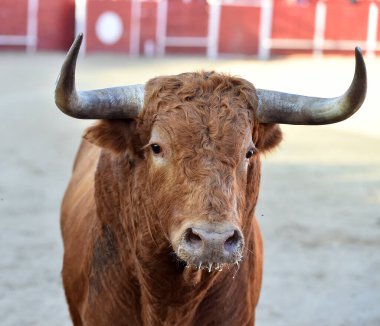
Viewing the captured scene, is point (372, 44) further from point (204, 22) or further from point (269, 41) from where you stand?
point (204, 22)

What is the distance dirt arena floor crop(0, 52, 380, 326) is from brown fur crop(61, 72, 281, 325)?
721 mm

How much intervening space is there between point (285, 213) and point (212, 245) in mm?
5000

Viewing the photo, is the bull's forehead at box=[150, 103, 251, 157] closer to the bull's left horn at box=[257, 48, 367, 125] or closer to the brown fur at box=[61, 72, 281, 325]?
the brown fur at box=[61, 72, 281, 325]

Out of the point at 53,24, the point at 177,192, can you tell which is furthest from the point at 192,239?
the point at 53,24

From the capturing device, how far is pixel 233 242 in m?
2.58

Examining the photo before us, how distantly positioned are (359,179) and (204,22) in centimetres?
1148

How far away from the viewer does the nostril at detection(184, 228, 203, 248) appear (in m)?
2.58

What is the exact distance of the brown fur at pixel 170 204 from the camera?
2777 mm

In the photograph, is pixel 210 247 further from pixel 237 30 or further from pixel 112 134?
pixel 237 30

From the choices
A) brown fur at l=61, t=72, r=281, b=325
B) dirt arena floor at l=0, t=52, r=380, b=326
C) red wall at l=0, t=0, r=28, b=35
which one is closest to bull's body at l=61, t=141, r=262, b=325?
brown fur at l=61, t=72, r=281, b=325

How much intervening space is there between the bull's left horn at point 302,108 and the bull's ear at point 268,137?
64 millimetres

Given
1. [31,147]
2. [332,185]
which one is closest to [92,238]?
[332,185]

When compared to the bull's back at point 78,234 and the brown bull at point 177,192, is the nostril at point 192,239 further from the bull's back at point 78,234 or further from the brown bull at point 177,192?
the bull's back at point 78,234

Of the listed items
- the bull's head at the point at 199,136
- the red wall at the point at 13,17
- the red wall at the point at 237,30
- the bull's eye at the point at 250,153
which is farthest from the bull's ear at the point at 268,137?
the red wall at the point at 237,30
